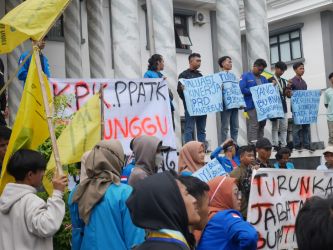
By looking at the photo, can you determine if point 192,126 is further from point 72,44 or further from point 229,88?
point 72,44

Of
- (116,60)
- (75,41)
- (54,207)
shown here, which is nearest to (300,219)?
(54,207)

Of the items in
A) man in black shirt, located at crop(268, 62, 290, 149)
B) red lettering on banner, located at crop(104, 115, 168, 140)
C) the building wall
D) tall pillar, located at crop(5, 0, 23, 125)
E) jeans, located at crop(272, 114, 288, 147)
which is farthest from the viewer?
the building wall

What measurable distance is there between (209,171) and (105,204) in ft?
7.70

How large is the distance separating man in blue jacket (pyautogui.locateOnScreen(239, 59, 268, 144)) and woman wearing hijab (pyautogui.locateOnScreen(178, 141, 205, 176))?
15.6 feet

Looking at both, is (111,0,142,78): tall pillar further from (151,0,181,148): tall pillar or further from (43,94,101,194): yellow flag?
(43,94,101,194): yellow flag

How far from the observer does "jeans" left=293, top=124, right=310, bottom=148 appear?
12516 mm

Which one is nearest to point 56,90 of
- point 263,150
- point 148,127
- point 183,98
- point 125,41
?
point 148,127

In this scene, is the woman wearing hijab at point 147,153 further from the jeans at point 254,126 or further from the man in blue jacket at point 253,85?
the jeans at point 254,126

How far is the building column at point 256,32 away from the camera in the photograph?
14727 mm

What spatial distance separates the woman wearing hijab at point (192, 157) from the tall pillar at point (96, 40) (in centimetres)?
1049

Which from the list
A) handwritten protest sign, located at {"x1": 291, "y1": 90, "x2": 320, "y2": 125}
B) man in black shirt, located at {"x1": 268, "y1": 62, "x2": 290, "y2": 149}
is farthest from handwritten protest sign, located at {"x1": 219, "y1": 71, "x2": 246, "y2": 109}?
handwritten protest sign, located at {"x1": 291, "y1": 90, "x2": 320, "y2": 125}

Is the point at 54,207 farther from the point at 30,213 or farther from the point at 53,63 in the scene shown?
the point at 53,63

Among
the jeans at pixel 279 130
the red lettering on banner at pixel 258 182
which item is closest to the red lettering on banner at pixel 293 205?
the red lettering on banner at pixel 258 182

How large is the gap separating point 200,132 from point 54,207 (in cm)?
681
